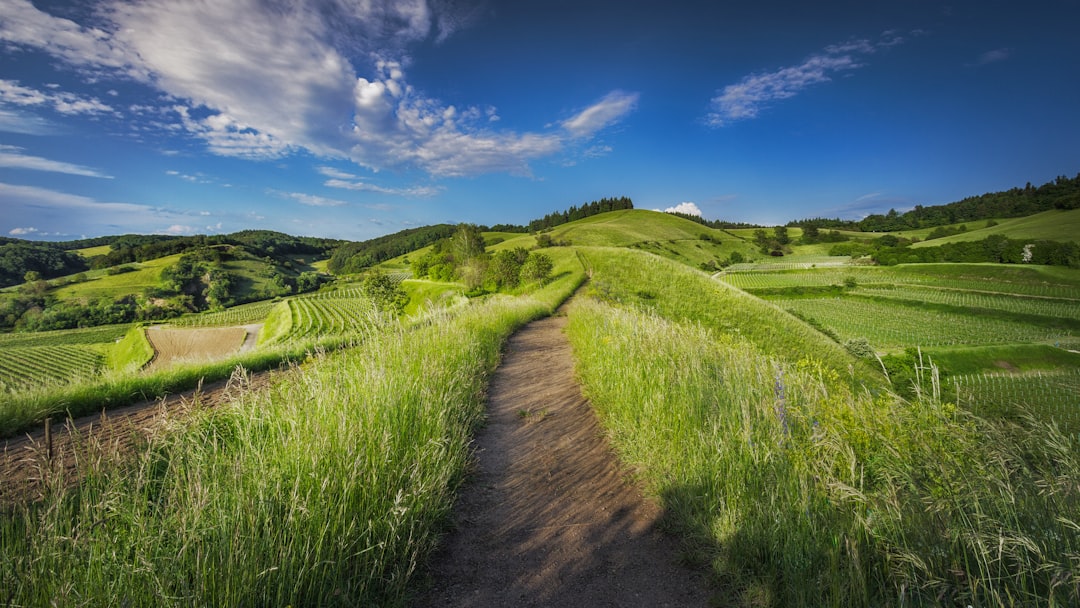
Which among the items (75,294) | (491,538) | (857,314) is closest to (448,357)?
(491,538)

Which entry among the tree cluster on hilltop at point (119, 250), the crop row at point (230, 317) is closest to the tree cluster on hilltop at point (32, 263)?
the tree cluster on hilltop at point (119, 250)

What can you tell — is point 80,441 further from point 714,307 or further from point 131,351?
point 131,351

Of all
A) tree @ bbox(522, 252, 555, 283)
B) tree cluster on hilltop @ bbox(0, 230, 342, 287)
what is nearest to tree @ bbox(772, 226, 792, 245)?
tree @ bbox(522, 252, 555, 283)

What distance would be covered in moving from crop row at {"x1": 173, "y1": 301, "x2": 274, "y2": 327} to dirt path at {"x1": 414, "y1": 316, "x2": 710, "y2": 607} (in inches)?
3828

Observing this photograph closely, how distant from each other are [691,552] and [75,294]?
128 meters

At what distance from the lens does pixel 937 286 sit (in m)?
49.6

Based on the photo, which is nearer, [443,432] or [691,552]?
[691,552]

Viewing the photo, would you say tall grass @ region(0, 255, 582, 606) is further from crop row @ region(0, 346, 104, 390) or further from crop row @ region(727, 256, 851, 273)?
crop row @ region(727, 256, 851, 273)

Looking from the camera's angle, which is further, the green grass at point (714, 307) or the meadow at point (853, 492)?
the green grass at point (714, 307)

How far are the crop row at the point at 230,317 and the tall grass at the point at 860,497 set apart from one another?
99.4 metres

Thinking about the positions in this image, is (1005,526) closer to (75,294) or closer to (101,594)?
(101,594)

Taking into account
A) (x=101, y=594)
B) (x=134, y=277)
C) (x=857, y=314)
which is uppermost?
(x=134, y=277)

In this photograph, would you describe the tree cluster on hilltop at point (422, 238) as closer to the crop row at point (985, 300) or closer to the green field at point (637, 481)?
the crop row at point (985, 300)

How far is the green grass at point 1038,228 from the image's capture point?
146 ft
